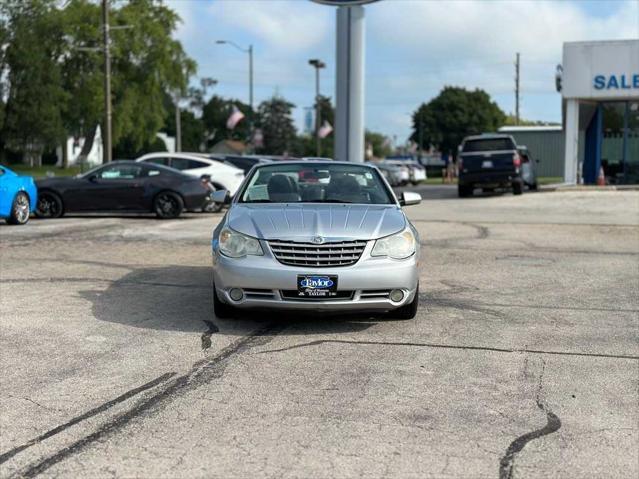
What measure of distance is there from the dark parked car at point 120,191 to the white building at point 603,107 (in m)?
17.8

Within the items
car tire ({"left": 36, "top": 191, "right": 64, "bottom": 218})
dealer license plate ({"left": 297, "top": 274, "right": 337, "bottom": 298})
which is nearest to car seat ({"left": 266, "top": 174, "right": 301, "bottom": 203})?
dealer license plate ({"left": 297, "top": 274, "right": 337, "bottom": 298})

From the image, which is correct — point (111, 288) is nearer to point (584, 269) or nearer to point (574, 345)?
point (574, 345)

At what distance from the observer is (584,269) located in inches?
433

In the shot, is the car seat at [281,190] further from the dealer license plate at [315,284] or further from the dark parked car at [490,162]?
the dark parked car at [490,162]

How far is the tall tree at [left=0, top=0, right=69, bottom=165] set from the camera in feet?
159

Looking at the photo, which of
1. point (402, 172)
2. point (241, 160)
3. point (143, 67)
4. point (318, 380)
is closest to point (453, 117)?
point (143, 67)

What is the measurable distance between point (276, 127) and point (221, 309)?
100962 millimetres

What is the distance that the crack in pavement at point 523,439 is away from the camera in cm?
403

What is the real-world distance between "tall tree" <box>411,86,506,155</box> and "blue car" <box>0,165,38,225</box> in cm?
9163

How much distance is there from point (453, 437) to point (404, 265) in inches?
105

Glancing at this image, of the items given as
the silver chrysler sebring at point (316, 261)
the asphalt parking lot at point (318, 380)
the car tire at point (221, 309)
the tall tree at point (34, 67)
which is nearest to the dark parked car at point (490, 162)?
the asphalt parking lot at point (318, 380)

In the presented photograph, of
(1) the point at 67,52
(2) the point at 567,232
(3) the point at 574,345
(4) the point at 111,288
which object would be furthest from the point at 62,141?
(3) the point at 574,345

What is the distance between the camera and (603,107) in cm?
3294

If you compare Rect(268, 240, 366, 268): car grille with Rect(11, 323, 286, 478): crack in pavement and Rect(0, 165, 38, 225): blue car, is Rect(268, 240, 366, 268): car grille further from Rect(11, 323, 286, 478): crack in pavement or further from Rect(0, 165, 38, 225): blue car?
Rect(0, 165, 38, 225): blue car
